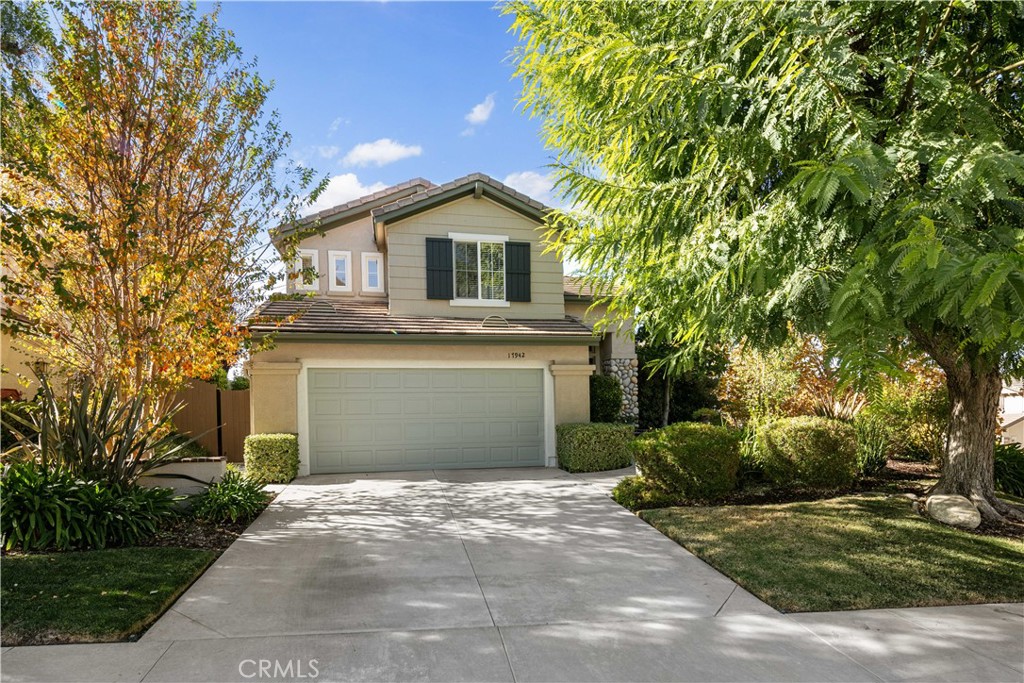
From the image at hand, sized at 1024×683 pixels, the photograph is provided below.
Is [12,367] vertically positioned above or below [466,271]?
below

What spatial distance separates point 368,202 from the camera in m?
14.7

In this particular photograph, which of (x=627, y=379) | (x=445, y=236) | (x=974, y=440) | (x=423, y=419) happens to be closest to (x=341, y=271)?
(x=445, y=236)

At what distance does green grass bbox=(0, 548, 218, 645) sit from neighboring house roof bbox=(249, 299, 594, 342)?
5.56m

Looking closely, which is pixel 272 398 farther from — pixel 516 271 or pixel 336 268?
pixel 516 271

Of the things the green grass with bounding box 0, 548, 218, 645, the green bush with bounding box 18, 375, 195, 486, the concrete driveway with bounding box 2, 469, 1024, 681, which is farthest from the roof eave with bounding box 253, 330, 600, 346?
the green grass with bounding box 0, 548, 218, 645

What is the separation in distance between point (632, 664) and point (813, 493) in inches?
250

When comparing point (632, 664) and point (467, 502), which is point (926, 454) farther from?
point (632, 664)

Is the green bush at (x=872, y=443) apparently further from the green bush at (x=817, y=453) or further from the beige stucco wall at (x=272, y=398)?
the beige stucco wall at (x=272, y=398)

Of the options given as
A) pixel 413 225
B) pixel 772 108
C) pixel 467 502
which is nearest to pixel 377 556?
pixel 467 502

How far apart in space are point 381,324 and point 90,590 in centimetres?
767

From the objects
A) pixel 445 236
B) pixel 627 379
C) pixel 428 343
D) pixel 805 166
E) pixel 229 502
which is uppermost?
pixel 445 236

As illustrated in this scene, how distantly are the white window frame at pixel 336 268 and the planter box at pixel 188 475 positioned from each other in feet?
20.8

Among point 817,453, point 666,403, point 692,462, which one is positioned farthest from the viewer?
point 666,403

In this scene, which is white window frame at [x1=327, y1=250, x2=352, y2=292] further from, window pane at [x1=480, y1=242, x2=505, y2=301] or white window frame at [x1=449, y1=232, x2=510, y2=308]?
window pane at [x1=480, y1=242, x2=505, y2=301]
